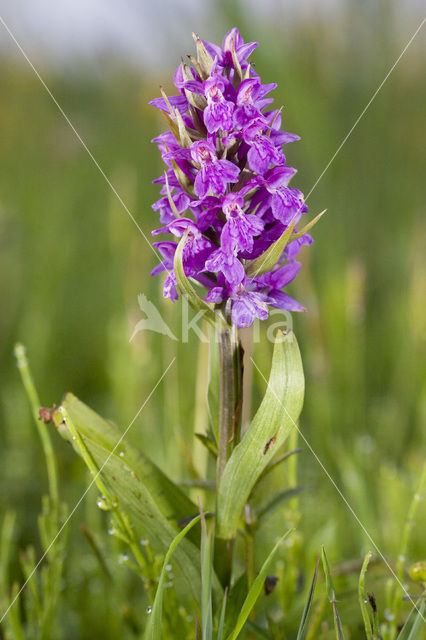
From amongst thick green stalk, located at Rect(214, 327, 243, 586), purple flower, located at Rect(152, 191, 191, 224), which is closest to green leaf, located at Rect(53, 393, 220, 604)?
thick green stalk, located at Rect(214, 327, 243, 586)

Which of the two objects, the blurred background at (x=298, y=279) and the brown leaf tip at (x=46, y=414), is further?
the blurred background at (x=298, y=279)

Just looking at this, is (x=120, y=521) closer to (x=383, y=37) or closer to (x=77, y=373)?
(x=77, y=373)

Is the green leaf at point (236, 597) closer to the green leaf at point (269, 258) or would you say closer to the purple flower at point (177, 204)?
the green leaf at point (269, 258)

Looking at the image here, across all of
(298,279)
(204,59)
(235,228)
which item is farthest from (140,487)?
(298,279)

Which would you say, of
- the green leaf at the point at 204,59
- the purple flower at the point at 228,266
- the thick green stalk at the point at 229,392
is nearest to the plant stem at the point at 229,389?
the thick green stalk at the point at 229,392

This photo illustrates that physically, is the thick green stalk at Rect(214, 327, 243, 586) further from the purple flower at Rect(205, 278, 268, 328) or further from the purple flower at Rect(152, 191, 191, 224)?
the purple flower at Rect(152, 191, 191, 224)

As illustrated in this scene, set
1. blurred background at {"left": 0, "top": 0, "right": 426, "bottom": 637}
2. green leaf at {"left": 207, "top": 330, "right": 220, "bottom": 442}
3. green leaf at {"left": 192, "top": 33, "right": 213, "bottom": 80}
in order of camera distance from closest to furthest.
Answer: green leaf at {"left": 192, "top": 33, "right": 213, "bottom": 80} < green leaf at {"left": 207, "top": 330, "right": 220, "bottom": 442} < blurred background at {"left": 0, "top": 0, "right": 426, "bottom": 637}

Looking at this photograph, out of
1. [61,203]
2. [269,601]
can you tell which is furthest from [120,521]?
[61,203]
